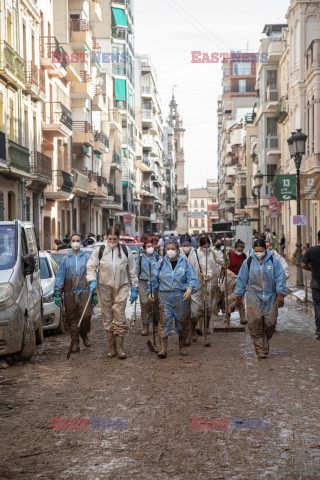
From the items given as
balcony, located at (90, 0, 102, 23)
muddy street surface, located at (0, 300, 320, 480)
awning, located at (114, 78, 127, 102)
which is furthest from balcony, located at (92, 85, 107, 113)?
muddy street surface, located at (0, 300, 320, 480)

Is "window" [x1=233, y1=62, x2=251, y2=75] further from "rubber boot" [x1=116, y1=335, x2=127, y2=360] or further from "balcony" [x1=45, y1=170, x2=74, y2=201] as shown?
"rubber boot" [x1=116, y1=335, x2=127, y2=360]

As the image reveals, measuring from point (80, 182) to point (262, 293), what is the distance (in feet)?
105

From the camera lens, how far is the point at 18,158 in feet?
88.5

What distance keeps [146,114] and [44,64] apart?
55386 mm

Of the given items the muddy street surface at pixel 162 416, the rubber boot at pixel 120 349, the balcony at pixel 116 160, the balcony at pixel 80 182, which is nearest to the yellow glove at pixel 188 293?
the muddy street surface at pixel 162 416

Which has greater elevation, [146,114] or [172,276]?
[146,114]

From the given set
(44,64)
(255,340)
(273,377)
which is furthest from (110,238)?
(44,64)

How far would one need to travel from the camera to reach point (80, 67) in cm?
4325

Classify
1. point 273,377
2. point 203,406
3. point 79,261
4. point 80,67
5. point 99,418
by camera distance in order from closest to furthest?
point 99,418, point 203,406, point 273,377, point 79,261, point 80,67

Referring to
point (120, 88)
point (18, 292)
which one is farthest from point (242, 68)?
point (18, 292)

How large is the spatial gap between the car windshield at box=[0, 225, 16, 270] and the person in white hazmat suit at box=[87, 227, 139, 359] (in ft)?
3.56

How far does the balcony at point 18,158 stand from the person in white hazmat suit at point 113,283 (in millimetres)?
16092

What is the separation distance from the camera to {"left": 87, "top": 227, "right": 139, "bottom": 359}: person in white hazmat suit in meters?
10.2

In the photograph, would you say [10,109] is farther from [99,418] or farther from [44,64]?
[99,418]
